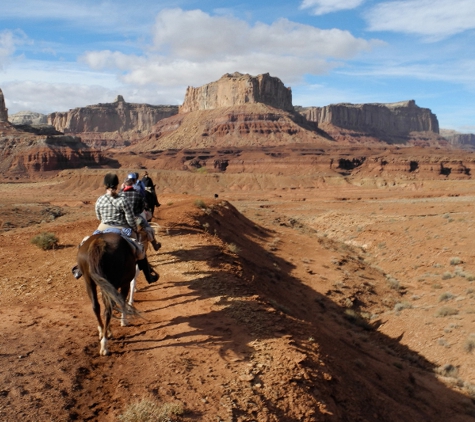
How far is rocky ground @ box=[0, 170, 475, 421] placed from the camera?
5641mm

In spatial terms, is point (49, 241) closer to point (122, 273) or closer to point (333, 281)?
point (122, 273)

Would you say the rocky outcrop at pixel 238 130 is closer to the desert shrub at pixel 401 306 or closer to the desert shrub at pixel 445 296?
the desert shrub at pixel 445 296

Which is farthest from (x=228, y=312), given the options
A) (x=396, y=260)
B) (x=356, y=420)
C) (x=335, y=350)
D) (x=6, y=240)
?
(x=396, y=260)

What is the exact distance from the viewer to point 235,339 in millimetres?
7211

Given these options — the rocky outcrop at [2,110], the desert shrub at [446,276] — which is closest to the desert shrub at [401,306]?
the desert shrub at [446,276]

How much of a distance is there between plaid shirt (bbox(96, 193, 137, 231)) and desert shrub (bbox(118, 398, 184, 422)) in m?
3.16

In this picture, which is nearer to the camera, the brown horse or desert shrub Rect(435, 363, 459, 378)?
the brown horse

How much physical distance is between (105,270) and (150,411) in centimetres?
219

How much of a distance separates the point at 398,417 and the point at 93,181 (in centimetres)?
Result: 8236

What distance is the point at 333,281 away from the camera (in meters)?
18.8

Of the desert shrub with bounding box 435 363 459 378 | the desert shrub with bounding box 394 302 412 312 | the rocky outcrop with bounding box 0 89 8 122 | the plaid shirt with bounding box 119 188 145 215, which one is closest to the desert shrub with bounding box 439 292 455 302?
the desert shrub with bounding box 394 302 412 312

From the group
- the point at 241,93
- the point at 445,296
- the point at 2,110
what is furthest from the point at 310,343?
the point at 241,93

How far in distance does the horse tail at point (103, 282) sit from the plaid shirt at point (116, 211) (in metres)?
0.83

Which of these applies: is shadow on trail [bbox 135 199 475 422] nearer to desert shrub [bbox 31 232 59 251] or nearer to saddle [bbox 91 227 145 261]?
saddle [bbox 91 227 145 261]
